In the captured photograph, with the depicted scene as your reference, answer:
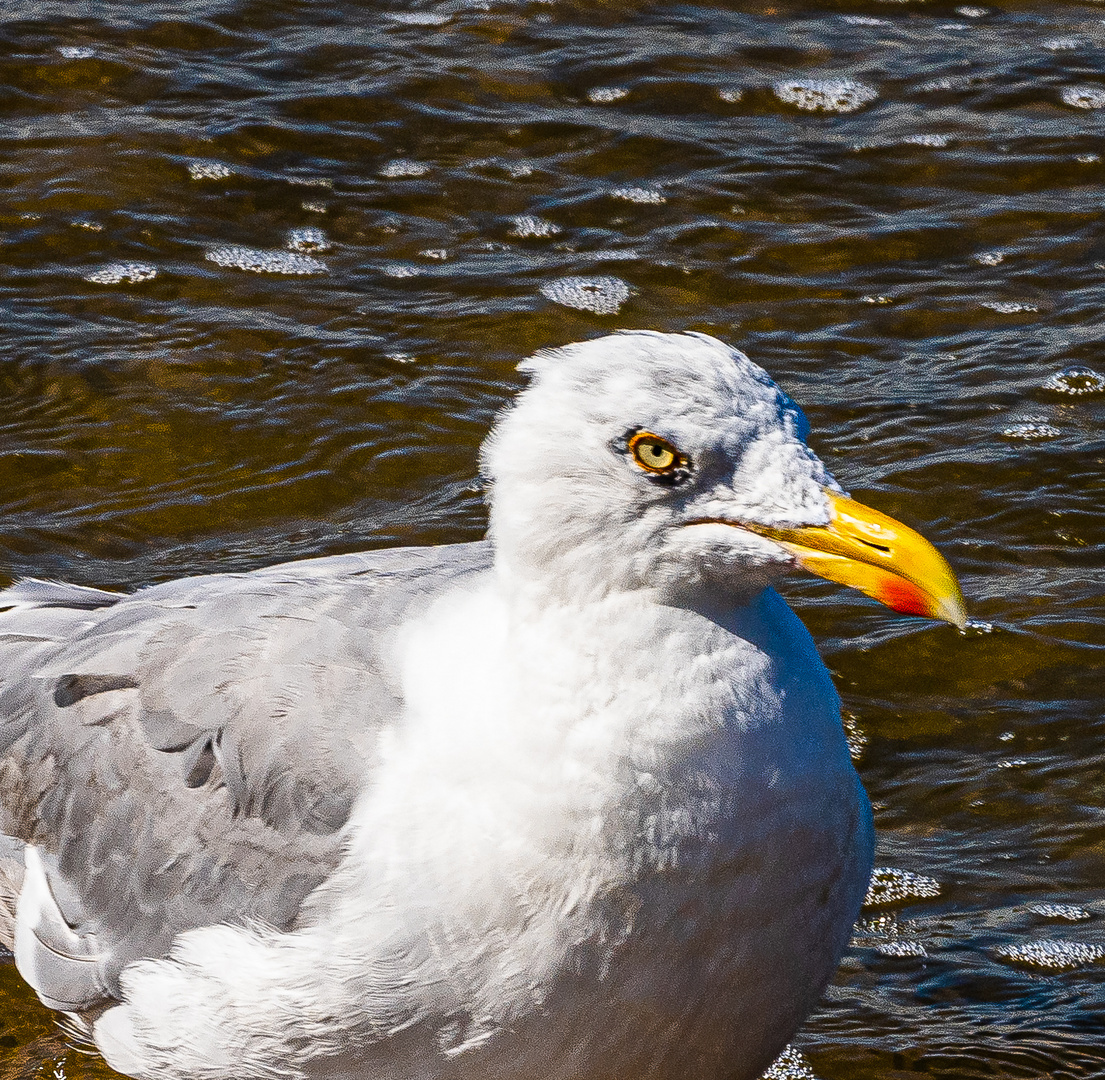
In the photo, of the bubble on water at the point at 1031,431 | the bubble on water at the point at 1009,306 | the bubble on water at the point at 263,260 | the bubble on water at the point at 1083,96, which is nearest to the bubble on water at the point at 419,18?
the bubble on water at the point at 263,260

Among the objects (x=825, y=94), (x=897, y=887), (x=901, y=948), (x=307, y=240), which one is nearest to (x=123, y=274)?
(x=307, y=240)

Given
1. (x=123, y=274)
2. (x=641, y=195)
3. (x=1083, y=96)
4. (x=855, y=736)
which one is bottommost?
(x=855, y=736)

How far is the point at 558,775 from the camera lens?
11.4 feet

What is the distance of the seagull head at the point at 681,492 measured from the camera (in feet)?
10.6

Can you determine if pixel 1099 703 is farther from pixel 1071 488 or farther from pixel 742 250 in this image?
pixel 742 250

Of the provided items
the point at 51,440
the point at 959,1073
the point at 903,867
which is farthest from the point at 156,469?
the point at 959,1073

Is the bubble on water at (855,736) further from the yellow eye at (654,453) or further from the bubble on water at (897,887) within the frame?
the yellow eye at (654,453)

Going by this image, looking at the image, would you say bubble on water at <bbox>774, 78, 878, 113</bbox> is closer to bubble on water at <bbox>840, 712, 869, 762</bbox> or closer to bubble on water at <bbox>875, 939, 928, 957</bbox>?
bubble on water at <bbox>840, 712, 869, 762</bbox>

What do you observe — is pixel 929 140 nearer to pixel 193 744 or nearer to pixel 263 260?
pixel 263 260

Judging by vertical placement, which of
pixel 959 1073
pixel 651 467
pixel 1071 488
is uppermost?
pixel 651 467

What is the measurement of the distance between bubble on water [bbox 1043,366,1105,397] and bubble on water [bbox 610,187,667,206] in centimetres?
216

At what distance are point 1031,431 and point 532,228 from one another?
2562 millimetres

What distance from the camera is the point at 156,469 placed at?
6.77 metres

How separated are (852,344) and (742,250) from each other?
0.89m
